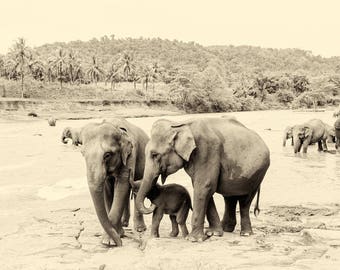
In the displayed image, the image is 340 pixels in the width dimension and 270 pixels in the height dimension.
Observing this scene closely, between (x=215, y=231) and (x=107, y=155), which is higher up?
(x=107, y=155)

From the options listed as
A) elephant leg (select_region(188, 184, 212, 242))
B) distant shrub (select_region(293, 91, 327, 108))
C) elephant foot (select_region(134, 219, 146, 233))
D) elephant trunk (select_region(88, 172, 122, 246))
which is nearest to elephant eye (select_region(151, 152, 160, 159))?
elephant leg (select_region(188, 184, 212, 242))

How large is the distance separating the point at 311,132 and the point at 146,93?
253 feet

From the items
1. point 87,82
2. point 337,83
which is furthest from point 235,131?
point 87,82

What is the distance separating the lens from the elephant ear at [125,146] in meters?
7.66

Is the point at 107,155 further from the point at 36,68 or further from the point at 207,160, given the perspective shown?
the point at 36,68

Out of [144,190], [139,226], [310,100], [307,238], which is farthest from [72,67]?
[307,238]

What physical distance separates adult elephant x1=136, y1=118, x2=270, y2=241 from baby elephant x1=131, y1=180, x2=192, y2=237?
18 cm

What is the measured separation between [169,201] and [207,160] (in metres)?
0.76

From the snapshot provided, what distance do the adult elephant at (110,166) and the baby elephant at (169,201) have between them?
0.24 meters

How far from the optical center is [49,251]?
7691mm

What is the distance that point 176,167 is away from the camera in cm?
762

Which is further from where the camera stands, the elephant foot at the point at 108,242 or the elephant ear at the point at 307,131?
the elephant ear at the point at 307,131

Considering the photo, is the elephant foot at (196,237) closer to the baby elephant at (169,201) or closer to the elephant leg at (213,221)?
the baby elephant at (169,201)

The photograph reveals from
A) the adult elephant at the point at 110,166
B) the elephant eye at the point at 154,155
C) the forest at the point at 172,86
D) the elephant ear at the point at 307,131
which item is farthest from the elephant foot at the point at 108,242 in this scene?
the forest at the point at 172,86
